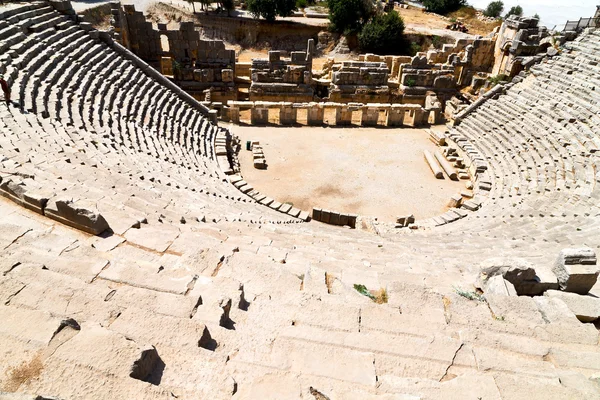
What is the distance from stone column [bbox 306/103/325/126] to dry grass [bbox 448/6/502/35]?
2404 cm

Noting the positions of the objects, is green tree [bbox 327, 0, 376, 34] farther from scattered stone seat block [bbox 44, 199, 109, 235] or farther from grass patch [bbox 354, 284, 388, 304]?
scattered stone seat block [bbox 44, 199, 109, 235]

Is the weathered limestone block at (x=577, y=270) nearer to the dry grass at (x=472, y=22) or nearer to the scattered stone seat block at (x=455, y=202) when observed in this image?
the scattered stone seat block at (x=455, y=202)

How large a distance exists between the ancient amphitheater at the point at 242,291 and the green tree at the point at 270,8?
1035 inches

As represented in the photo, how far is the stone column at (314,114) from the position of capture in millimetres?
20734

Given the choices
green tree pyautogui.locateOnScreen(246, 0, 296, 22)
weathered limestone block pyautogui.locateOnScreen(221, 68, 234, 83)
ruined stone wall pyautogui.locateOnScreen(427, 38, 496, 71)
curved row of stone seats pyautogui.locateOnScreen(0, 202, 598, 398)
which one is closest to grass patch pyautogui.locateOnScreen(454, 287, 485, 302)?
curved row of stone seats pyautogui.locateOnScreen(0, 202, 598, 398)

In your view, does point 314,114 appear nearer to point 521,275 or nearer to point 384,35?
point 384,35

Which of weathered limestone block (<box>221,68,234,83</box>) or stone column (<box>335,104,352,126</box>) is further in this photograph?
weathered limestone block (<box>221,68,234,83</box>)

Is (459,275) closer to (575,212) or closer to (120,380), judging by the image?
(120,380)

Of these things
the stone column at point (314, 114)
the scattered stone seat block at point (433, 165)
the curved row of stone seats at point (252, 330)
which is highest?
the curved row of stone seats at point (252, 330)

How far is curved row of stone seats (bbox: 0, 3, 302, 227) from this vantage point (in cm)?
1059

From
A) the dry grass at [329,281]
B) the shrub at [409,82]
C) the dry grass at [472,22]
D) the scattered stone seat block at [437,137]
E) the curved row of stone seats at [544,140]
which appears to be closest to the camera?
the dry grass at [329,281]

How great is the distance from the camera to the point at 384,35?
32.3 metres

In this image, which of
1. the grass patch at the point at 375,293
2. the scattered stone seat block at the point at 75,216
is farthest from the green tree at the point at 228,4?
the grass patch at the point at 375,293

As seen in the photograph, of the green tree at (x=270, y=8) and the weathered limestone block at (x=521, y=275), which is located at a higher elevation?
the green tree at (x=270, y=8)
